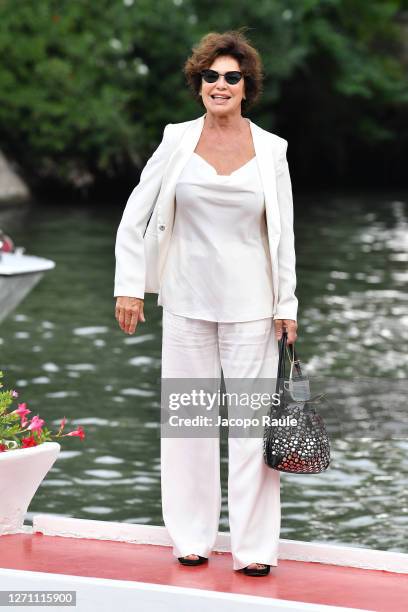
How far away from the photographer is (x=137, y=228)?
18.4 feet

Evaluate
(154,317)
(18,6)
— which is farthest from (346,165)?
(154,317)

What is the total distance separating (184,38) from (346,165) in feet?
35.7

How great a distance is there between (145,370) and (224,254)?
7790mm

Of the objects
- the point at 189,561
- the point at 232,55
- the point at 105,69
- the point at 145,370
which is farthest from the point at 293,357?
the point at 105,69

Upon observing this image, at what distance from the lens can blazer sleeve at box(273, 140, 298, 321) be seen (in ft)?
18.2

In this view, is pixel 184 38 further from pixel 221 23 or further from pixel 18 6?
pixel 18 6

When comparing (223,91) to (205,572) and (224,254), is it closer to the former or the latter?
(224,254)

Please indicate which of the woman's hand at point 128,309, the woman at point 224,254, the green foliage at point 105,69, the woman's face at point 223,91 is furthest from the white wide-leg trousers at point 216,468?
the green foliage at point 105,69

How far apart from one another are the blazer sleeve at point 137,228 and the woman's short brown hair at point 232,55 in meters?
0.25

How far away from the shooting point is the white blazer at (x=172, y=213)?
5531mm

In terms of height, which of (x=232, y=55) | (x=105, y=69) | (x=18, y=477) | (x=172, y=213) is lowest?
(x=105, y=69)

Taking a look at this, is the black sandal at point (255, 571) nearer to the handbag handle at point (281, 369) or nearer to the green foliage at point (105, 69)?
the handbag handle at point (281, 369)

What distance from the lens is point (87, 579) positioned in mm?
5051

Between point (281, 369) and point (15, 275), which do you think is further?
point (15, 275)
